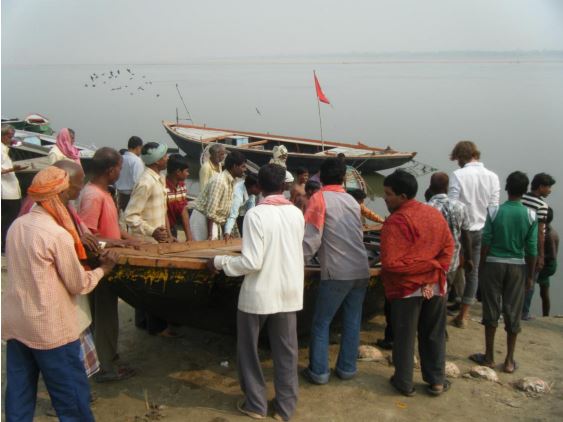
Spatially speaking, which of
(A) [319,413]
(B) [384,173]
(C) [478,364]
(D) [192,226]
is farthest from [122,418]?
(B) [384,173]

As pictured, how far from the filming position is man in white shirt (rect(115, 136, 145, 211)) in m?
7.10

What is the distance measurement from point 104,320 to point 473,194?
11.1 ft

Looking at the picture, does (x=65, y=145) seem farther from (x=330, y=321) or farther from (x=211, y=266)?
(x=330, y=321)

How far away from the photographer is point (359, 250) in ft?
12.6

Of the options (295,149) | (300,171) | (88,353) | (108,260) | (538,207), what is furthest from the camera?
(295,149)

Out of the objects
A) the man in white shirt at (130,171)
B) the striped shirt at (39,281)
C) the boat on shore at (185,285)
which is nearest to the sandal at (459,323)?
the boat on shore at (185,285)

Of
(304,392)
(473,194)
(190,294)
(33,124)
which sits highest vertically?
(33,124)

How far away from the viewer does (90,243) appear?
3326mm

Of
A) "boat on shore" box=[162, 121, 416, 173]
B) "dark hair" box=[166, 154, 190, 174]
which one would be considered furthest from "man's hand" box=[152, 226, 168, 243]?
"boat on shore" box=[162, 121, 416, 173]

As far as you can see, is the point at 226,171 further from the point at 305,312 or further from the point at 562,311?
the point at 562,311

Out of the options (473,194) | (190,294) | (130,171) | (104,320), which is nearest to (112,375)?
(104,320)

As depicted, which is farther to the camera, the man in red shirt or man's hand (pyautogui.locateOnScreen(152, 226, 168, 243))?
man's hand (pyautogui.locateOnScreen(152, 226, 168, 243))

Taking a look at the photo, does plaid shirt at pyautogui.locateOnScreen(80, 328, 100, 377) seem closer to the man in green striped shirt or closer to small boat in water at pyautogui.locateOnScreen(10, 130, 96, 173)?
the man in green striped shirt

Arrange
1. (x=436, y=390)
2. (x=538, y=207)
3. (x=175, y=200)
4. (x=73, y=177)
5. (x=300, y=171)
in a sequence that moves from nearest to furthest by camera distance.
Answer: (x=73, y=177), (x=436, y=390), (x=538, y=207), (x=175, y=200), (x=300, y=171)
